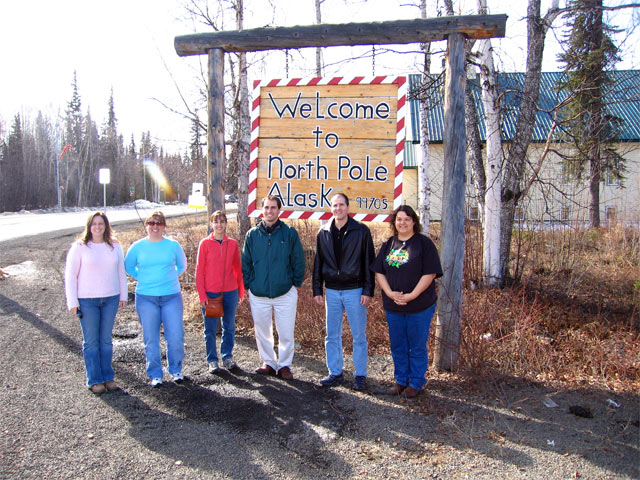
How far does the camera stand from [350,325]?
4852mm

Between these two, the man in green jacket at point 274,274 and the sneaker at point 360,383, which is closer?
the sneaker at point 360,383

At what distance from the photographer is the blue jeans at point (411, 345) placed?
15.1 ft

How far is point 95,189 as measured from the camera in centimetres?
6906

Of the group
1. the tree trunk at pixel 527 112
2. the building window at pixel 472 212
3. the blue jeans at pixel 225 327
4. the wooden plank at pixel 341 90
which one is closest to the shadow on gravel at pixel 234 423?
the blue jeans at pixel 225 327

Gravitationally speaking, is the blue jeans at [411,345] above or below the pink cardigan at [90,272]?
below

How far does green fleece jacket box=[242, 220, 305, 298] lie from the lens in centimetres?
502

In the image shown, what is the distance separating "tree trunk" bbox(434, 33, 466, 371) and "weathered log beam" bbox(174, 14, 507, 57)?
17 centimetres

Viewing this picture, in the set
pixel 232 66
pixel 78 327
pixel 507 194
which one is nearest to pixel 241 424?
pixel 78 327

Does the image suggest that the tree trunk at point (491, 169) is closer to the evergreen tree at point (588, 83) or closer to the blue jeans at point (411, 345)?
the evergreen tree at point (588, 83)

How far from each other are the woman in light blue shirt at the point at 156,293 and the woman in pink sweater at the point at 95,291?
0.20 m

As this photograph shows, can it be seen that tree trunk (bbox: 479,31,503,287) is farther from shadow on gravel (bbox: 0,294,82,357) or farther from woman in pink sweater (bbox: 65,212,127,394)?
shadow on gravel (bbox: 0,294,82,357)

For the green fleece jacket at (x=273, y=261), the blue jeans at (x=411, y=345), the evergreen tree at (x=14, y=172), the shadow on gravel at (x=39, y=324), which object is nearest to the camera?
the blue jeans at (x=411, y=345)

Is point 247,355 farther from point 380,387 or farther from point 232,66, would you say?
point 232,66

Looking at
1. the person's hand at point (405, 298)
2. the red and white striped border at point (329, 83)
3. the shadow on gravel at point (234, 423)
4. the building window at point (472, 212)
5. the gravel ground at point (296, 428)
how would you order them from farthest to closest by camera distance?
1. the building window at point (472, 212)
2. the red and white striped border at point (329, 83)
3. the person's hand at point (405, 298)
4. the shadow on gravel at point (234, 423)
5. the gravel ground at point (296, 428)
